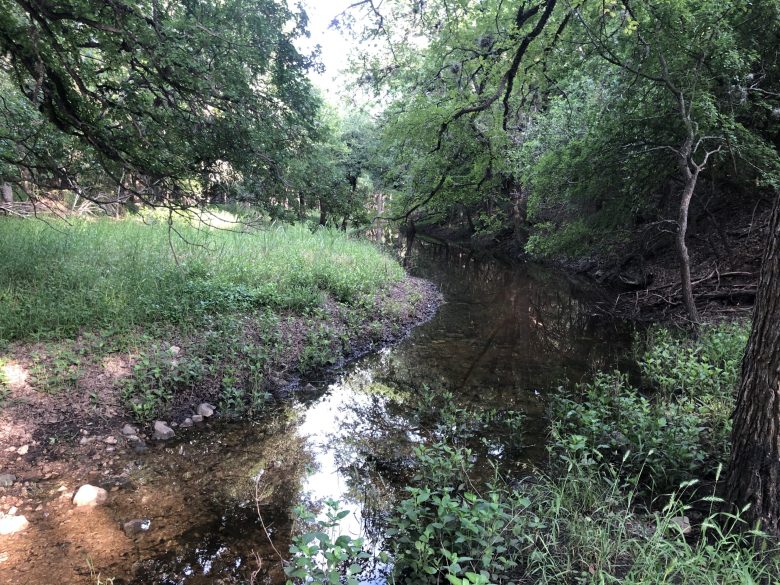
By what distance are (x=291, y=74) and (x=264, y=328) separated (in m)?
3.66

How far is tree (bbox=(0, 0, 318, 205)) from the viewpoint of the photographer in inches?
172

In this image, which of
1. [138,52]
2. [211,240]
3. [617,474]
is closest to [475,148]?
[138,52]

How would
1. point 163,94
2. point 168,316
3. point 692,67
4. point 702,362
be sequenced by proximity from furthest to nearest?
1. point 692,67
2. point 168,316
3. point 702,362
4. point 163,94

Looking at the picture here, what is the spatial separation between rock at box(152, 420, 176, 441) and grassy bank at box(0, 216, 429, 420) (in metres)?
0.22

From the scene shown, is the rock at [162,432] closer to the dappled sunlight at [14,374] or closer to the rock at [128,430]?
the rock at [128,430]

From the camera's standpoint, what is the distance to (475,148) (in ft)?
23.6

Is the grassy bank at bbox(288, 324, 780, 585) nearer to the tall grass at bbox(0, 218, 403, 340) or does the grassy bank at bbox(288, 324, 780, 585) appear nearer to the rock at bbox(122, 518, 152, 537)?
the rock at bbox(122, 518, 152, 537)

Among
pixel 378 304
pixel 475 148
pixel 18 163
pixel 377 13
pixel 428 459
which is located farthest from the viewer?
pixel 378 304

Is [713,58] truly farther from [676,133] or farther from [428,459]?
[428,459]

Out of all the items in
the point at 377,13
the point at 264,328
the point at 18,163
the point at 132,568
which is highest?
the point at 377,13

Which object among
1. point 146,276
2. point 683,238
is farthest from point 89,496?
point 683,238

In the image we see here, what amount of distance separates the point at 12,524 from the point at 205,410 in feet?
6.88

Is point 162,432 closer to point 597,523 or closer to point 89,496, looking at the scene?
point 89,496

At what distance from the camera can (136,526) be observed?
338 cm
